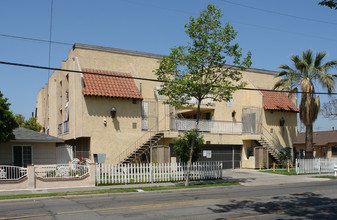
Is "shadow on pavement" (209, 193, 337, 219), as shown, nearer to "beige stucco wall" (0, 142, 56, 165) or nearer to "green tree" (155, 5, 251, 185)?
"green tree" (155, 5, 251, 185)

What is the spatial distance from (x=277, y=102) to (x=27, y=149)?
71.3 feet

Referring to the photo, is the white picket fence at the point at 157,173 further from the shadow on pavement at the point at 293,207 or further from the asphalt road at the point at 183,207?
the shadow on pavement at the point at 293,207

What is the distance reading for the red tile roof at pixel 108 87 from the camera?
81.6 ft

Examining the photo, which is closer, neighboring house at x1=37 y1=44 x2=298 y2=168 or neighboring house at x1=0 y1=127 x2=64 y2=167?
neighboring house at x1=0 y1=127 x2=64 y2=167

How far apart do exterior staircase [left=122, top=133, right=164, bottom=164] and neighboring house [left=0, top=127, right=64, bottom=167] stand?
16.3 feet

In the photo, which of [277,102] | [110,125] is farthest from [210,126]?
[110,125]

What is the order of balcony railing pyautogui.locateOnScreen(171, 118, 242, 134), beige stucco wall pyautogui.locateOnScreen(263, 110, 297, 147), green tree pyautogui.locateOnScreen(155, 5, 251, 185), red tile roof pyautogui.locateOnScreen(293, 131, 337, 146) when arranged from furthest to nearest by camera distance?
red tile roof pyautogui.locateOnScreen(293, 131, 337, 146) → beige stucco wall pyautogui.locateOnScreen(263, 110, 297, 147) → balcony railing pyautogui.locateOnScreen(171, 118, 242, 134) → green tree pyautogui.locateOnScreen(155, 5, 251, 185)

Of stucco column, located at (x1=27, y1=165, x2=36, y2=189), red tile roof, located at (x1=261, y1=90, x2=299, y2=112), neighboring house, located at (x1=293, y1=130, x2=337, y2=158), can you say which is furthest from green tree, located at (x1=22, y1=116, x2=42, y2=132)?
→ neighboring house, located at (x1=293, y1=130, x2=337, y2=158)

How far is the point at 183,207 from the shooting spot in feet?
39.3

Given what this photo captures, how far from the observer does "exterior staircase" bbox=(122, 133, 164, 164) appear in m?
25.0

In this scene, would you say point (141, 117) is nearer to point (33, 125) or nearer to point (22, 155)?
point (22, 155)

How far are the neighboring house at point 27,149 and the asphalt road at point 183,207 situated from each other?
28.6ft

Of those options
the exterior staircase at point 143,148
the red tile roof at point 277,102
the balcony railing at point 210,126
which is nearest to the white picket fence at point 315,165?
the balcony railing at point 210,126

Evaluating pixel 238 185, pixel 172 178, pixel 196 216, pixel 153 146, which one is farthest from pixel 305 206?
pixel 153 146
